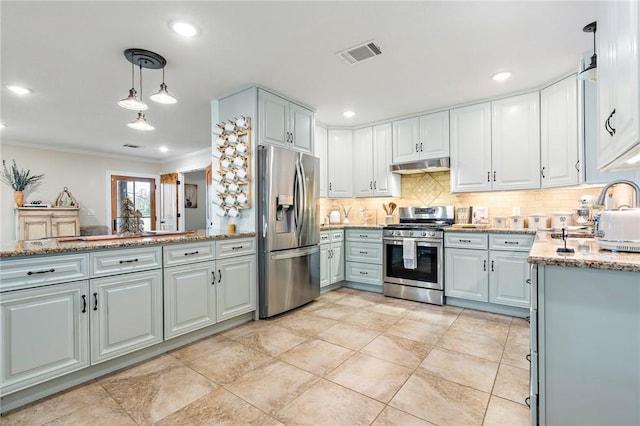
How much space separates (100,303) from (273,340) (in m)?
1.33

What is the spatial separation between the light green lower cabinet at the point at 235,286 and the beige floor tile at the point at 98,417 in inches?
42.2

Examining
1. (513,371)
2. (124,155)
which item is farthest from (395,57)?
(124,155)

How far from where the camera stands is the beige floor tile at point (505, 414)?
1565mm

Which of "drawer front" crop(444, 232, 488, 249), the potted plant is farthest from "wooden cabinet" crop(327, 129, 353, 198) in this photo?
the potted plant

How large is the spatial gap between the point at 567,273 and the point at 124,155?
25.8ft

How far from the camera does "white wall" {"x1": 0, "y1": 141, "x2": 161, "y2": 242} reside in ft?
17.4

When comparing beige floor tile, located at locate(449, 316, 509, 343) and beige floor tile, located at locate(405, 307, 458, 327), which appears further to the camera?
beige floor tile, located at locate(405, 307, 458, 327)

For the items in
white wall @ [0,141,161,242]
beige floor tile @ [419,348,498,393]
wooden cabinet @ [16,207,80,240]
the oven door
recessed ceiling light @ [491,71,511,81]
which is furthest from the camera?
white wall @ [0,141,161,242]

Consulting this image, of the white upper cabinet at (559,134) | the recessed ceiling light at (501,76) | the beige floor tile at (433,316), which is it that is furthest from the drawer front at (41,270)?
the white upper cabinet at (559,134)

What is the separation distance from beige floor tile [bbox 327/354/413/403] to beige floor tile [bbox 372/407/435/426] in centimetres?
12

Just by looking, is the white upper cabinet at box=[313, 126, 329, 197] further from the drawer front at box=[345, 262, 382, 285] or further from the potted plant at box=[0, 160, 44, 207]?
the potted plant at box=[0, 160, 44, 207]

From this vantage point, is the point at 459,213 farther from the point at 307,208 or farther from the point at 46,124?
the point at 46,124

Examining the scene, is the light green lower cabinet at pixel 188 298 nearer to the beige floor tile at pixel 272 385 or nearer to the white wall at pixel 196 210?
the beige floor tile at pixel 272 385

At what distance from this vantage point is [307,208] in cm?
348
